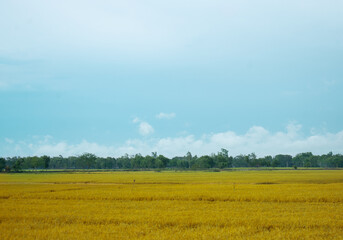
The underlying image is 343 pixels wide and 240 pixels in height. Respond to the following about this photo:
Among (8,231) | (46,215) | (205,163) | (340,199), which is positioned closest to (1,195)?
(46,215)

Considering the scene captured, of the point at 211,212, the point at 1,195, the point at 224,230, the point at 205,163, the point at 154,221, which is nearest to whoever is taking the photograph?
the point at 224,230

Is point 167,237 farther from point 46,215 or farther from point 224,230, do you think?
point 46,215

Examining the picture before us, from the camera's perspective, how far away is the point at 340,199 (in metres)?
28.2

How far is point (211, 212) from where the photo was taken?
71.8ft

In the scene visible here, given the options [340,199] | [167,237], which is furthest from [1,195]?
[340,199]

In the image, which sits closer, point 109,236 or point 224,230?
point 109,236

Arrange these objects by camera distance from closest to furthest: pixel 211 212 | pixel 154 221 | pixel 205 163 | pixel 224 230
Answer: pixel 224 230 → pixel 154 221 → pixel 211 212 → pixel 205 163

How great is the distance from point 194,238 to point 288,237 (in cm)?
426

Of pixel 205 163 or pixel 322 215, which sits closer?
pixel 322 215

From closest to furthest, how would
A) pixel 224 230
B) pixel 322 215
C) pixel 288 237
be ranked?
pixel 288 237, pixel 224 230, pixel 322 215

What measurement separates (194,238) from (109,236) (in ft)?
13.1

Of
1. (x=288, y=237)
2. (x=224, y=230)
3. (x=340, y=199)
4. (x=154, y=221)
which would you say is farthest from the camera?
(x=340, y=199)

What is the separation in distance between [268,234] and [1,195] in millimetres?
28981

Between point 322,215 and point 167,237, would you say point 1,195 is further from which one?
point 322,215
